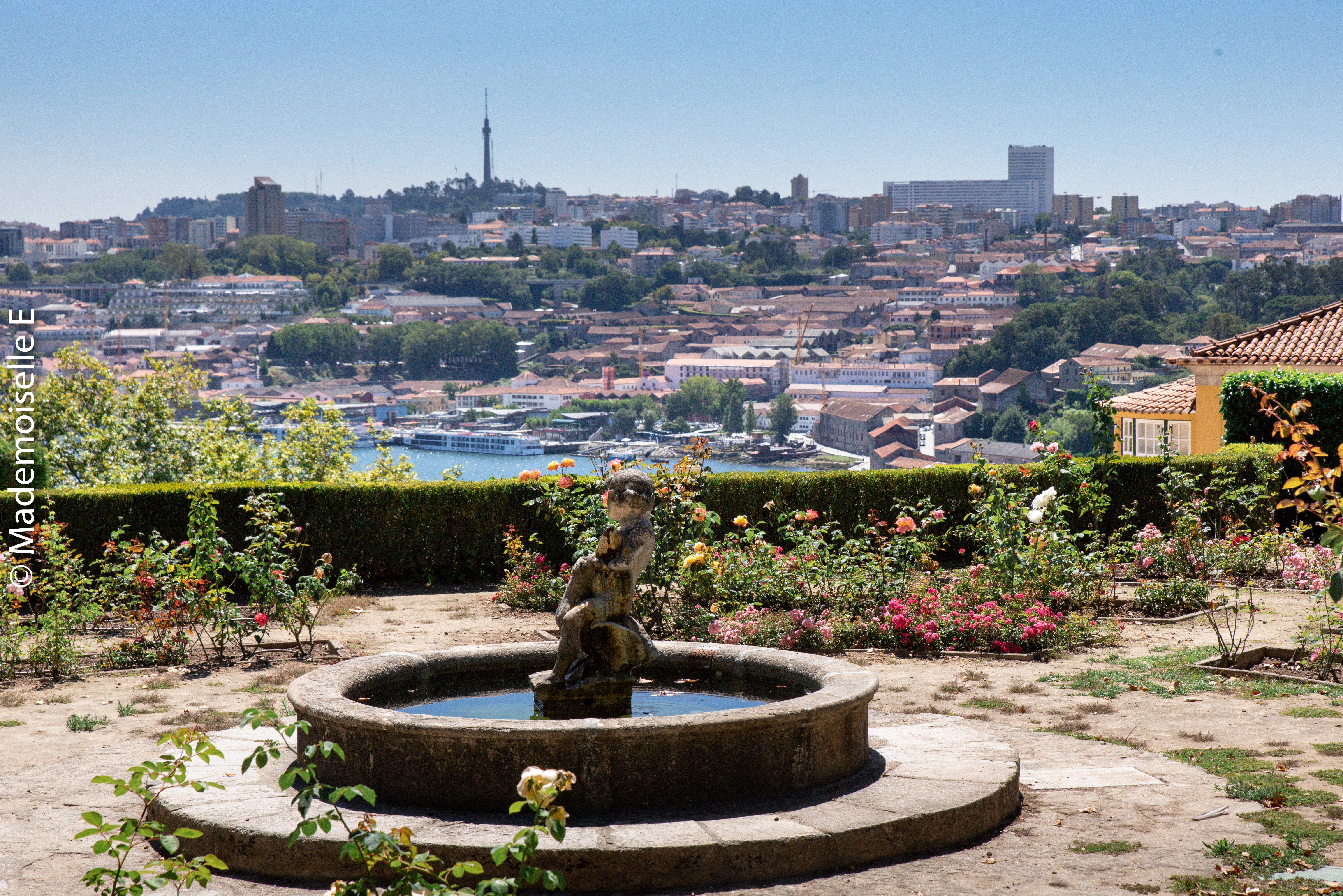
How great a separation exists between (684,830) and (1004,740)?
2.12m

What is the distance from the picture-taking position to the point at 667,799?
4164mm

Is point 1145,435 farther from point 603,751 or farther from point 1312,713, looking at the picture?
point 603,751

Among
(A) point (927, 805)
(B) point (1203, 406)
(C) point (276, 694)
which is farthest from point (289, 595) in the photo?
(B) point (1203, 406)

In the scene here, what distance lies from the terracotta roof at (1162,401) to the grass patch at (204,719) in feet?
51.7

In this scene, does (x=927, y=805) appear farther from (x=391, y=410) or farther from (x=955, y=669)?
(x=391, y=410)

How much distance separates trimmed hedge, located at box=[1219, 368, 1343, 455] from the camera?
43.4 ft

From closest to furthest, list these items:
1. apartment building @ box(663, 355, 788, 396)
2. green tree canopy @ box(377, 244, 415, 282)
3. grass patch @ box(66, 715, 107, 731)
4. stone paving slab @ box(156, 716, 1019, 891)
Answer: stone paving slab @ box(156, 716, 1019, 891), grass patch @ box(66, 715, 107, 731), apartment building @ box(663, 355, 788, 396), green tree canopy @ box(377, 244, 415, 282)

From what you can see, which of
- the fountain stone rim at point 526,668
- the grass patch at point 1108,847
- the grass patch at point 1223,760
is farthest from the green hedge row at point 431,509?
the grass patch at point 1108,847

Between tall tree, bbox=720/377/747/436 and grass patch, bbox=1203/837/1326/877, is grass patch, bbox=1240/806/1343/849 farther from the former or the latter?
tall tree, bbox=720/377/747/436

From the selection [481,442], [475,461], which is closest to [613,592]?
[481,442]

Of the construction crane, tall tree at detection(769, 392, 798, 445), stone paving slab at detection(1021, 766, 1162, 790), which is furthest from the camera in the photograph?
the construction crane

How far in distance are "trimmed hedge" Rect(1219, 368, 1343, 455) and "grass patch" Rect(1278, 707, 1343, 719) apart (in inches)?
291

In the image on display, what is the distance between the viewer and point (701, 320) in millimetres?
133875

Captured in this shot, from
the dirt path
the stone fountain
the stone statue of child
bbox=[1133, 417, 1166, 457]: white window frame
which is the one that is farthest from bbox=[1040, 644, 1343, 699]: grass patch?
bbox=[1133, 417, 1166, 457]: white window frame
